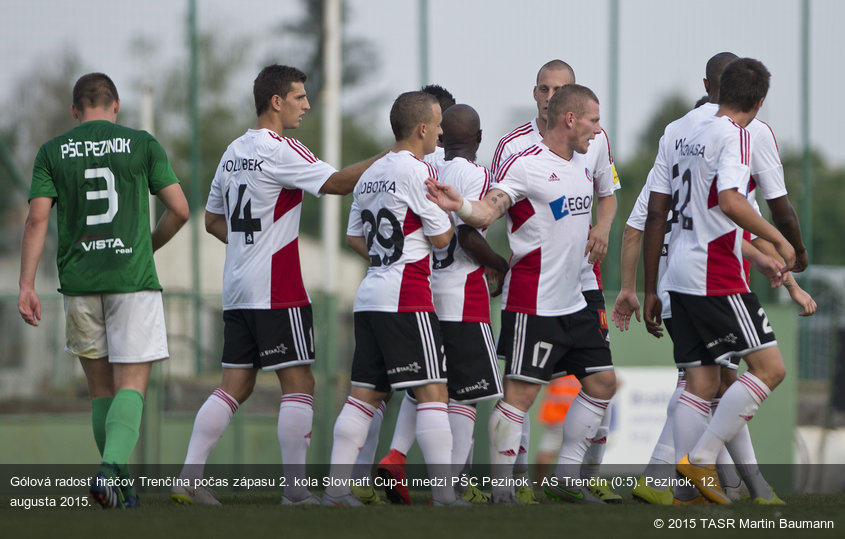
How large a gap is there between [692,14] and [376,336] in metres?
10.8

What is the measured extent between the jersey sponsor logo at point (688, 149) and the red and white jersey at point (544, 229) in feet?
1.72

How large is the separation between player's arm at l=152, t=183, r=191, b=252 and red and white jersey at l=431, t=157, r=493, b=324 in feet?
4.41

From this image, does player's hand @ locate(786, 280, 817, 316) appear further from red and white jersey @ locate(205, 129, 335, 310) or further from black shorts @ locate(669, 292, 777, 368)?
red and white jersey @ locate(205, 129, 335, 310)

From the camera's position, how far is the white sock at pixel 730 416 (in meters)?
5.57

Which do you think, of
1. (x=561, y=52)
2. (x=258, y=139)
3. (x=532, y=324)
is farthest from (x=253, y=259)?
(x=561, y=52)

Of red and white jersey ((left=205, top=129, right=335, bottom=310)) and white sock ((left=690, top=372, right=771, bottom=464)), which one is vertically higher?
red and white jersey ((left=205, top=129, right=335, bottom=310))

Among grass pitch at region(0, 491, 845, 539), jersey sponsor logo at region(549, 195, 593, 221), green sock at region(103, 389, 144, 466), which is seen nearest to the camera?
grass pitch at region(0, 491, 845, 539)

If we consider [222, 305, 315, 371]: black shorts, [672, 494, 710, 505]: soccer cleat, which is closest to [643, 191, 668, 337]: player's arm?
[672, 494, 710, 505]: soccer cleat

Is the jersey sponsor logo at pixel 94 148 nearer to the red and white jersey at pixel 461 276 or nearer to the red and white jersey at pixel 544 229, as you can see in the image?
the red and white jersey at pixel 461 276

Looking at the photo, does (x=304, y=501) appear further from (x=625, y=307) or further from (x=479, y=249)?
(x=625, y=307)

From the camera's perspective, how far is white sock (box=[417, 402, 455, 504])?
550 cm

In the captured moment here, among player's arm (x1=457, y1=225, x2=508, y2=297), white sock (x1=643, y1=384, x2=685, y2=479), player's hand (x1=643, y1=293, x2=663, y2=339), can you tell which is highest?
player's arm (x1=457, y1=225, x2=508, y2=297)

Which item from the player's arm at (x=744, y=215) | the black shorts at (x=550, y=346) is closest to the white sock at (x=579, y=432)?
the black shorts at (x=550, y=346)

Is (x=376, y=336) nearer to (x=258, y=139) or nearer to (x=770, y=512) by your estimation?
(x=258, y=139)
